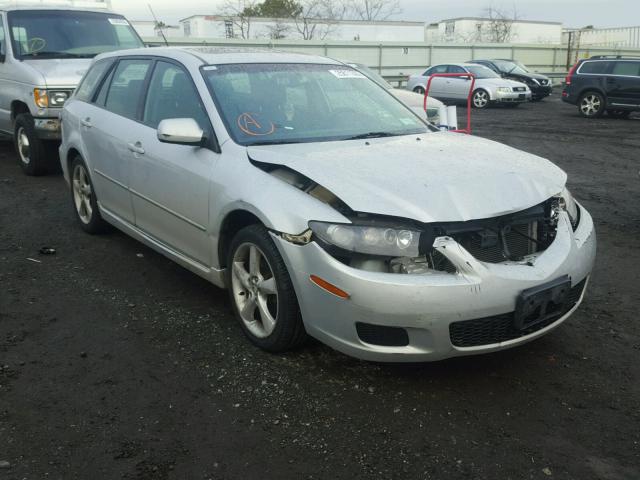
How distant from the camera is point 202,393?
3.36m

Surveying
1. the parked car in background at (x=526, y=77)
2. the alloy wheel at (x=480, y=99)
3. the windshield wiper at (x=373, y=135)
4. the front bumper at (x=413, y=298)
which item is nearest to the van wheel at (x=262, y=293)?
the front bumper at (x=413, y=298)

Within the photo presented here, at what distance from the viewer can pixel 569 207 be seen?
388 cm

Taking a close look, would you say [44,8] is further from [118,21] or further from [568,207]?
[568,207]

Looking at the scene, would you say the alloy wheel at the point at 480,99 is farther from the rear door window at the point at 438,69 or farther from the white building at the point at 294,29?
the white building at the point at 294,29

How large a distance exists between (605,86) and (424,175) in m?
16.5

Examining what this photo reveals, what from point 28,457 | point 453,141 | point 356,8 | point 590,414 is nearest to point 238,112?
point 453,141

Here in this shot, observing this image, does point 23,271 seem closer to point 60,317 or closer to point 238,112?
point 60,317

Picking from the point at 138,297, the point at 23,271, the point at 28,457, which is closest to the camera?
the point at 28,457

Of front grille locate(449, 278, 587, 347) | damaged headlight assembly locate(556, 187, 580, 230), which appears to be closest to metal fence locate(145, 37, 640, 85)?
damaged headlight assembly locate(556, 187, 580, 230)

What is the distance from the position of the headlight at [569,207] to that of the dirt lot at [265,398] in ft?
2.32

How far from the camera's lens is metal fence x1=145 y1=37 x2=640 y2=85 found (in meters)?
27.3

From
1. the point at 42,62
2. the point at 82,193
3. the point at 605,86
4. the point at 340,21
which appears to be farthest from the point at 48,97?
the point at 340,21

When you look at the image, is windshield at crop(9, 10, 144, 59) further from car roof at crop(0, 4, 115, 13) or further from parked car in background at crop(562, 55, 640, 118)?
parked car in background at crop(562, 55, 640, 118)

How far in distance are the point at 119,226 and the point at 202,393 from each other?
238 centimetres
